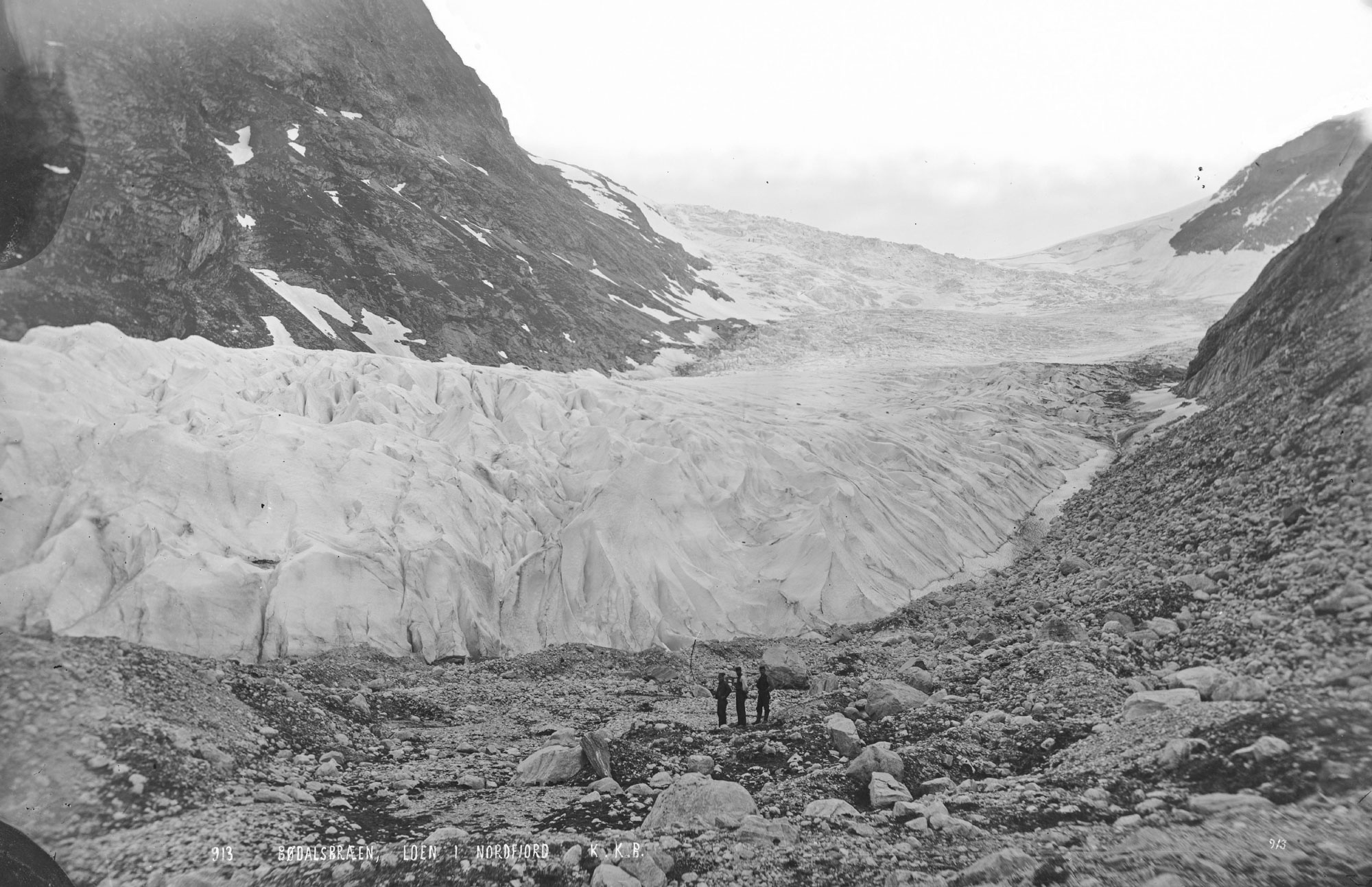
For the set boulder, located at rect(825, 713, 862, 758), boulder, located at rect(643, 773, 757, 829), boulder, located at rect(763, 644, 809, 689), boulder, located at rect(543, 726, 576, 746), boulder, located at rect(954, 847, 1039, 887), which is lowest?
boulder, located at rect(763, 644, 809, 689)

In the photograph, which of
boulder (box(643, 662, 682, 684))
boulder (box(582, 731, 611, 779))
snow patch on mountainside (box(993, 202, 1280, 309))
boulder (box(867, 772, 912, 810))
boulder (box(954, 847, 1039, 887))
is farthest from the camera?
snow patch on mountainside (box(993, 202, 1280, 309))

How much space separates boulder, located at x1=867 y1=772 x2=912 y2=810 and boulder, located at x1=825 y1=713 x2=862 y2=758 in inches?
42.9

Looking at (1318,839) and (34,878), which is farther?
(34,878)

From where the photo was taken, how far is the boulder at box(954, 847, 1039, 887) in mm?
5004

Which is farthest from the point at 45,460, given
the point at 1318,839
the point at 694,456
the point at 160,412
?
the point at 1318,839

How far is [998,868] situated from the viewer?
507 centimetres

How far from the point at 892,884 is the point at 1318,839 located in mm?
2372

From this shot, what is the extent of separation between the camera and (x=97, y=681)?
6.70 metres

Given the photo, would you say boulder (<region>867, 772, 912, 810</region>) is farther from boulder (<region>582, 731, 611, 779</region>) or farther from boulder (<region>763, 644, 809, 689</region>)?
boulder (<region>763, 644, 809, 689</region>)

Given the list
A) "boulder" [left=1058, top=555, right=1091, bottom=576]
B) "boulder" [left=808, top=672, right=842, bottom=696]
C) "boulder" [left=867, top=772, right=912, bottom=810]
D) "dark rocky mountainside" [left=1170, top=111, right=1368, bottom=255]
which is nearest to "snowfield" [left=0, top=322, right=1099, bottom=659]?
"boulder" [left=1058, top=555, right=1091, bottom=576]

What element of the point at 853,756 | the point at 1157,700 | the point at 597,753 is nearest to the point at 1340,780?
the point at 1157,700

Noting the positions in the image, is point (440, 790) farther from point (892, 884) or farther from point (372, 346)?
point (372, 346)

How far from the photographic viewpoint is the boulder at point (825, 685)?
11.0 meters

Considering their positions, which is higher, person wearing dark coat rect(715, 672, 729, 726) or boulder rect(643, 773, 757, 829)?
boulder rect(643, 773, 757, 829)
